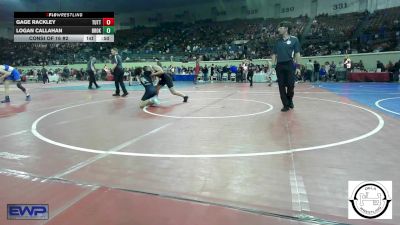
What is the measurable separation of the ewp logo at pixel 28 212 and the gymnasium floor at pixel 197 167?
6 centimetres

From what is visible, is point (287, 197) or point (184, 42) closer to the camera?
point (287, 197)

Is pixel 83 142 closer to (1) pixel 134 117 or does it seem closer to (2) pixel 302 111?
(1) pixel 134 117

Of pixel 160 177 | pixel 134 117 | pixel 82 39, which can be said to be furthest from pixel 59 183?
pixel 82 39

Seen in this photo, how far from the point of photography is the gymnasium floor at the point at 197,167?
3045 mm

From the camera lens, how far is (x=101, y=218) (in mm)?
2928

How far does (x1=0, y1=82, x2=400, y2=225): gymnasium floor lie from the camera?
304cm

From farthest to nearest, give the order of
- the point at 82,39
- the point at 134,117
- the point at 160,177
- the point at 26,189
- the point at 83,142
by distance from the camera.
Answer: the point at 82,39
the point at 134,117
the point at 83,142
the point at 160,177
the point at 26,189

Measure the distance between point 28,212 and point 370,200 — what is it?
2.78 meters

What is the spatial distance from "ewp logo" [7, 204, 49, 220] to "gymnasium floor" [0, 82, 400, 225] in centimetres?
6

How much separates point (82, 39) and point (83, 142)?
18.4m

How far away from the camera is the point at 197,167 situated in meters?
4.23
